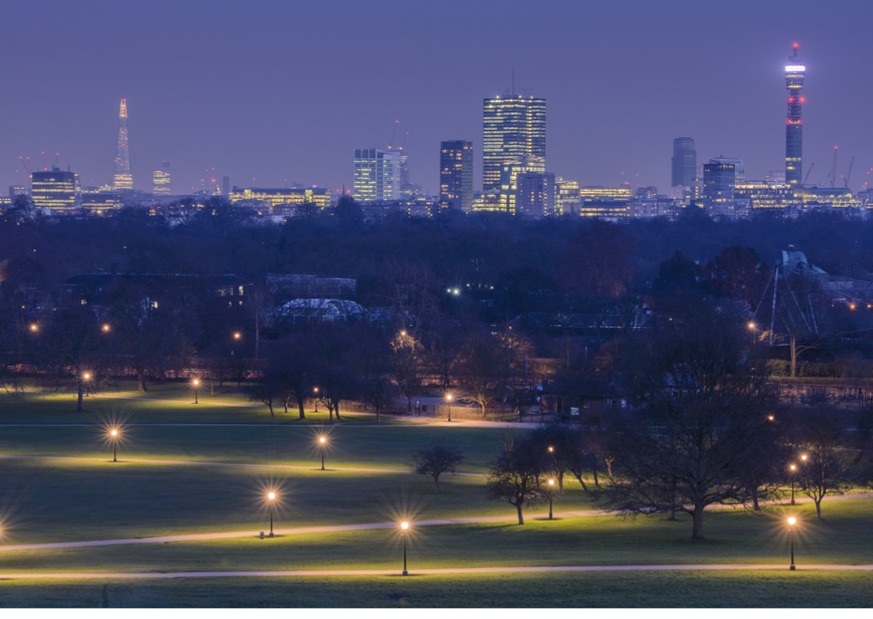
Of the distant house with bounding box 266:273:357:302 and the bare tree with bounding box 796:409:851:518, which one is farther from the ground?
the distant house with bounding box 266:273:357:302

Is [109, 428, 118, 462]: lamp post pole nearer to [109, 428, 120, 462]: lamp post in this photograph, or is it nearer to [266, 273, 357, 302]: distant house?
[109, 428, 120, 462]: lamp post

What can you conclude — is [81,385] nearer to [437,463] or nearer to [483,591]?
[437,463]

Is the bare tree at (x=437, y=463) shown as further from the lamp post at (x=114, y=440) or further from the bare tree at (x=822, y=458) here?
the lamp post at (x=114, y=440)

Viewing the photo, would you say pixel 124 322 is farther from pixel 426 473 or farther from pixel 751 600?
pixel 751 600

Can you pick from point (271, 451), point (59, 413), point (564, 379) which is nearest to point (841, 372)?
point (564, 379)

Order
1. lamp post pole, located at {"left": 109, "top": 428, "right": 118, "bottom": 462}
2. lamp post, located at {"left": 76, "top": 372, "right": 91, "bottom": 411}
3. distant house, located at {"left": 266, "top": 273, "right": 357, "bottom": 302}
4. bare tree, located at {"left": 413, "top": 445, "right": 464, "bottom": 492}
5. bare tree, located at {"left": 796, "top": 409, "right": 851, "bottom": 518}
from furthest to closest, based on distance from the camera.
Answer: distant house, located at {"left": 266, "top": 273, "right": 357, "bottom": 302} < lamp post, located at {"left": 76, "top": 372, "right": 91, "bottom": 411} < lamp post pole, located at {"left": 109, "top": 428, "right": 118, "bottom": 462} < bare tree, located at {"left": 413, "top": 445, "right": 464, "bottom": 492} < bare tree, located at {"left": 796, "top": 409, "right": 851, "bottom": 518}

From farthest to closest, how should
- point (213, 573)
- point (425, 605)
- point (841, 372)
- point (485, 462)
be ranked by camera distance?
point (841, 372)
point (485, 462)
point (213, 573)
point (425, 605)

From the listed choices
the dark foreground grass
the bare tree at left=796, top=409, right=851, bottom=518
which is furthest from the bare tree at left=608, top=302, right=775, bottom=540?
the dark foreground grass
